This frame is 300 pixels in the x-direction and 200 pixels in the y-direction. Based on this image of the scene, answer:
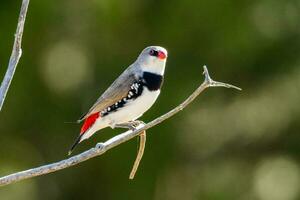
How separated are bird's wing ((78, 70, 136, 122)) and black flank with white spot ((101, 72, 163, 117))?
27mm

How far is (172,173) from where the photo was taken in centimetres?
942

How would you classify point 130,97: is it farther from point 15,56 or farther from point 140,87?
point 15,56

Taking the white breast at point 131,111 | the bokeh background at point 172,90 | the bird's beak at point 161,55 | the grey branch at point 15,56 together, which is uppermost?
the grey branch at point 15,56

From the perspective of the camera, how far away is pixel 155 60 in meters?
5.29

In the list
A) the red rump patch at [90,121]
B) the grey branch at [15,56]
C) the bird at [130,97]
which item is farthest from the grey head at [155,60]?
the grey branch at [15,56]

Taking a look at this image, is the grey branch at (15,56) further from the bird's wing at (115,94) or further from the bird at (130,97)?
the bird's wing at (115,94)

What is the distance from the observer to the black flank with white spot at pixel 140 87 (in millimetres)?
5188

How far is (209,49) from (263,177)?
1.46 meters

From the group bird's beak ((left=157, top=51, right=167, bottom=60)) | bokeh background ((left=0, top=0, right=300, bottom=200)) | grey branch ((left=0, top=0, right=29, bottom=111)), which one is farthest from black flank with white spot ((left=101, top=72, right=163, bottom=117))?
bokeh background ((left=0, top=0, right=300, bottom=200))

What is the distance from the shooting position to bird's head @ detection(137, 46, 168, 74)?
528 cm

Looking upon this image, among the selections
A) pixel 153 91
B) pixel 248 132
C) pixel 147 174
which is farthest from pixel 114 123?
pixel 248 132

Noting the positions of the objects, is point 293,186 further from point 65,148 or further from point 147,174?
point 65,148

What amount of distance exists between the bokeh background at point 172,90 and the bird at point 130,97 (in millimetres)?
3698

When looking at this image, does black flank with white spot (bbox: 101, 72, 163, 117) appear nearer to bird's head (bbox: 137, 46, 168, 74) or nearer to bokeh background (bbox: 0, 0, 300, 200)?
bird's head (bbox: 137, 46, 168, 74)
